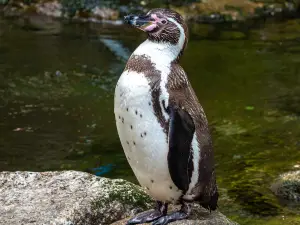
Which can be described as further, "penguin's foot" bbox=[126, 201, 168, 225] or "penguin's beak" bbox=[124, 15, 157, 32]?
"penguin's foot" bbox=[126, 201, 168, 225]

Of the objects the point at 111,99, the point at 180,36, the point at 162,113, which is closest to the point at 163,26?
the point at 180,36

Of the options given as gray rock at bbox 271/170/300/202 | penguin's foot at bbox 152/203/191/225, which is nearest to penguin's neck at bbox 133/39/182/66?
penguin's foot at bbox 152/203/191/225

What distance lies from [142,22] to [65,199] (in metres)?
1.49

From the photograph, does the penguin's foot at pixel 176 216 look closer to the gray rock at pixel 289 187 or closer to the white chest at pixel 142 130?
the white chest at pixel 142 130

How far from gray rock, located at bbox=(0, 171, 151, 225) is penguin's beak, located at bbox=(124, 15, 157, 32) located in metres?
1.38

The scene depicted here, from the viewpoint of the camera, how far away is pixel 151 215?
3945 millimetres

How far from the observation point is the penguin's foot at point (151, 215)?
392 centimetres

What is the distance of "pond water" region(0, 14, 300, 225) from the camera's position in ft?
24.4

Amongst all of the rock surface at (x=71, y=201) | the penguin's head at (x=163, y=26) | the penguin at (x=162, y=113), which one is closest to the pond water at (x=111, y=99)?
the rock surface at (x=71, y=201)

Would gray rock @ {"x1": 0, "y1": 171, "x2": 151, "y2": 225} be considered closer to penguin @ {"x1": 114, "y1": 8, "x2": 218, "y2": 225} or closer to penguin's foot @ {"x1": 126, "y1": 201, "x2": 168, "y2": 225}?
penguin's foot @ {"x1": 126, "y1": 201, "x2": 168, "y2": 225}

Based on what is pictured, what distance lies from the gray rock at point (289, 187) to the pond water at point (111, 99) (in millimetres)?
136

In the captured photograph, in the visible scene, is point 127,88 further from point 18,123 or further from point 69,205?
point 18,123

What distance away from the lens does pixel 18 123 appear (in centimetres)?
905

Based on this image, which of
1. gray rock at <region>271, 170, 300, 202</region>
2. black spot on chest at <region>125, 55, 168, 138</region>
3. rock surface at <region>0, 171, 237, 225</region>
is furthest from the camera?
gray rock at <region>271, 170, 300, 202</region>
